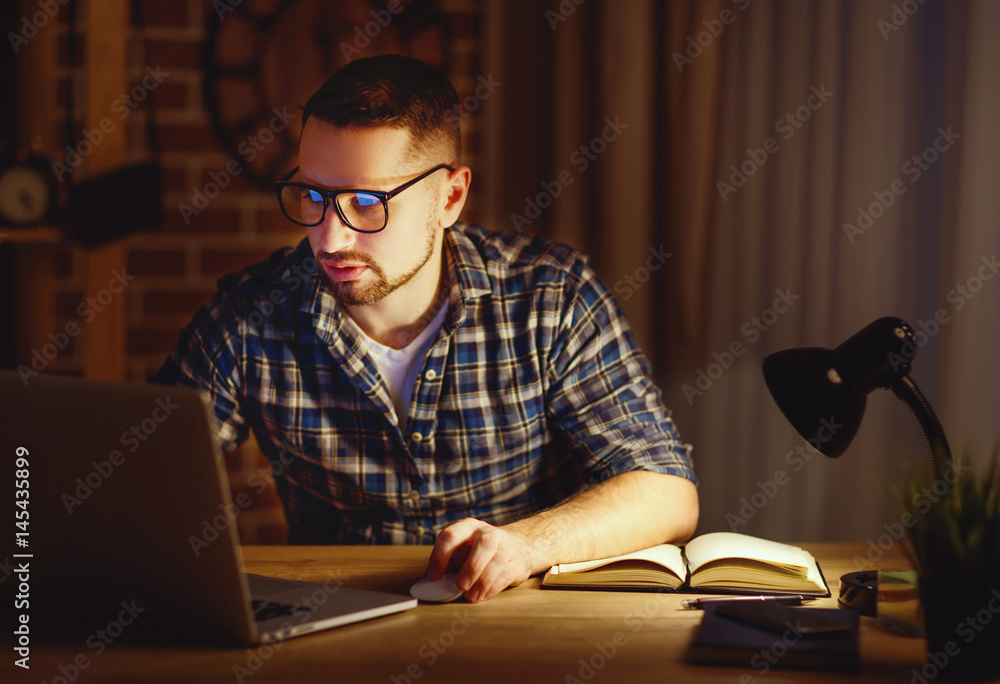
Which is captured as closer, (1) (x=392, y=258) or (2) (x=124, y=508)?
(2) (x=124, y=508)

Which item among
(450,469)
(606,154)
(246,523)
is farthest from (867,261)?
(246,523)

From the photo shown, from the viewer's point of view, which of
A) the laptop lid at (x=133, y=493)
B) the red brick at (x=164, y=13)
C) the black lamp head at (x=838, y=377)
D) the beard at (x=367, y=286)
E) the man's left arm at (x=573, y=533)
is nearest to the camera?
the laptop lid at (x=133, y=493)

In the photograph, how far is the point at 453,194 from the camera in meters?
1.61

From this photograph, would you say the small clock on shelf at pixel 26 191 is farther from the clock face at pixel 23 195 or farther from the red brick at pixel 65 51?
the red brick at pixel 65 51

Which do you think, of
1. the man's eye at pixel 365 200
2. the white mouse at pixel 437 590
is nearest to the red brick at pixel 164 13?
the man's eye at pixel 365 200

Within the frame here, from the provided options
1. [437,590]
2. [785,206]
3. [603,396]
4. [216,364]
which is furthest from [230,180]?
[437,590]

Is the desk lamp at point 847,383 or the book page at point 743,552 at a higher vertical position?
the desk lamp at point 847,383

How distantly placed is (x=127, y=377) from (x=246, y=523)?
0.48m

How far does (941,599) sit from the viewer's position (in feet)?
2.43

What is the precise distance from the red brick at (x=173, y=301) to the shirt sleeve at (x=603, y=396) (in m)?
1.10

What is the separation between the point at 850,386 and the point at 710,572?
29 cm

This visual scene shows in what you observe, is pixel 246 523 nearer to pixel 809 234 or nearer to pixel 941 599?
pixel 809 234

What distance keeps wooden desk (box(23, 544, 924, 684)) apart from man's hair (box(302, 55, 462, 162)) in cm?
87

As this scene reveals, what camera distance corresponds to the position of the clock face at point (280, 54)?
7.05 ft
